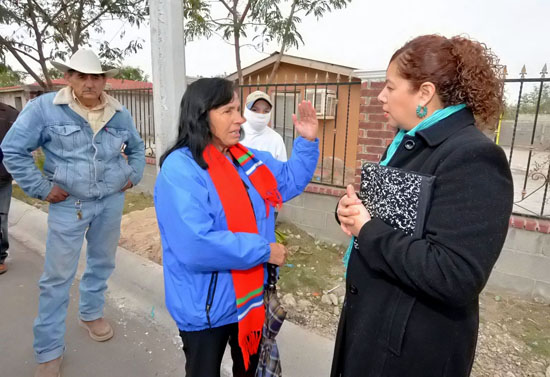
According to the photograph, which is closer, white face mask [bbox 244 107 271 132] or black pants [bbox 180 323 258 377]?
black pants [bbox 180 323 258 377]

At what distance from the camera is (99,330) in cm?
283

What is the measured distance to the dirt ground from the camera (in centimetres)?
252

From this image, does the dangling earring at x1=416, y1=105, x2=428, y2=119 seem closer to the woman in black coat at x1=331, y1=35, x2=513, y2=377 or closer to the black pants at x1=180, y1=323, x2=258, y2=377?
the woman in black coat at x1=331, y1=35, x2=513, y2=377

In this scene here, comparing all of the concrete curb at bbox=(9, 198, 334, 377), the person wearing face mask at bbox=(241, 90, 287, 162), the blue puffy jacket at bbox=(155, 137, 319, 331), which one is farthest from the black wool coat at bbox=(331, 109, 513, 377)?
the person wearing face mask at bbox=(241, 90, 287, 162)

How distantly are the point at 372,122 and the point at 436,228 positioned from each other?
323cm

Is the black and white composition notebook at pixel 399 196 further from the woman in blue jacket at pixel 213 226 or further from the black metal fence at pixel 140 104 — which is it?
the black metal fence at pixel 140 104

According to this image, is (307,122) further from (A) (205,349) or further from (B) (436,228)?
(A) (205,349)

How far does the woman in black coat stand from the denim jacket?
73.1 inches

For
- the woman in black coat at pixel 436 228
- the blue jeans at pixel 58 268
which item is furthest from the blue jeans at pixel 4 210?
the woman in black coat at pixel 436 228

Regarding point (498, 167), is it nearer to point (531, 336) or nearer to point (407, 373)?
point (407, 373)

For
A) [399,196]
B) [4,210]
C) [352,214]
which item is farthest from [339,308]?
[4,210]

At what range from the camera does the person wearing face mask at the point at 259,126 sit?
12.1ft

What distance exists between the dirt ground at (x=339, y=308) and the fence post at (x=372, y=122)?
126 cm

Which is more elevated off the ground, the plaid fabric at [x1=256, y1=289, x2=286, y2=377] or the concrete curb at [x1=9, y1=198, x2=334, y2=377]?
the plaid fabric at [x1=256, y1=289, x2=286, y2=377]
